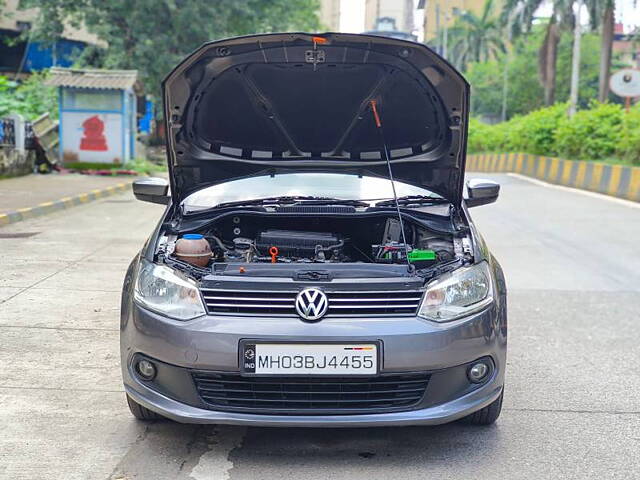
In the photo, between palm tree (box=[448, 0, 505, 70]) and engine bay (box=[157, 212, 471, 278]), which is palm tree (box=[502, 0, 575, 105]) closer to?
palm tree (box=[448, 0, 505, 70])

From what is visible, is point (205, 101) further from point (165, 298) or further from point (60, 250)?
point (60, 250)

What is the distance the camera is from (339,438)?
3.78 metres

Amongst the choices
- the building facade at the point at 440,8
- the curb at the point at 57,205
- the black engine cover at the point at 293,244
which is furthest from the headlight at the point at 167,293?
the building facade at the point at 440,8

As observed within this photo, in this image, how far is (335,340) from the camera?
10.9 feet

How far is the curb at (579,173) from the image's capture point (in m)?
16.7

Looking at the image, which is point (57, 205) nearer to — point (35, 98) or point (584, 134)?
point (584, 134)

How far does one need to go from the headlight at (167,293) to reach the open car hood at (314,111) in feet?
3.56

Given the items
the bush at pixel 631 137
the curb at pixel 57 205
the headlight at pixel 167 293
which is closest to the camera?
the headlight at pixel 167 293

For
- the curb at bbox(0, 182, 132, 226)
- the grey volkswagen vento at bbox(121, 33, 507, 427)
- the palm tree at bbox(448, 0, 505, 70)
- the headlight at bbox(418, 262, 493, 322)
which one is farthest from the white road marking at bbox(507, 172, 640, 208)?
the palm tree at bbox(448, 0, 505, 70)

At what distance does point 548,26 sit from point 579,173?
88.1 ft

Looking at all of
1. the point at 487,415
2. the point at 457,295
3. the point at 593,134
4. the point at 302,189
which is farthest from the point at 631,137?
the point at 457,295

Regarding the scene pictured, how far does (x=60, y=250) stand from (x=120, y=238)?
1.18 meters

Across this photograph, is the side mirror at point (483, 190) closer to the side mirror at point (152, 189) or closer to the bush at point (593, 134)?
the side mirror at point (152, 189)

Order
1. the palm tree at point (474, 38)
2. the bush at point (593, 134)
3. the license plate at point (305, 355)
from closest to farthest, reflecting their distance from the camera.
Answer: the license plate at point (305, 355), the bush at point (593, 134), the palm tree at point (474, 38)
